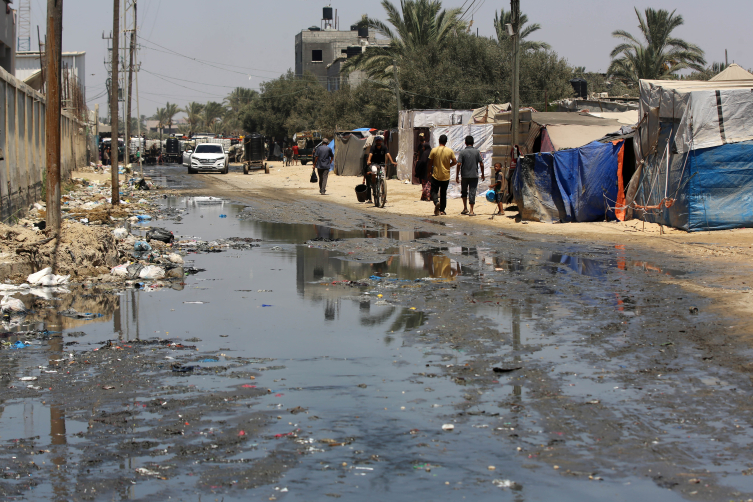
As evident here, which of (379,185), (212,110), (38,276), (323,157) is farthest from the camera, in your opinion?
(212,110)

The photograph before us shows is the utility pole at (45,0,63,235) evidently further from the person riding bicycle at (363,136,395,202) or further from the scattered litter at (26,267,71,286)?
the person riding bicycle at (363,136,395,202)

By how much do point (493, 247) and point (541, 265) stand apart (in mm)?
2140

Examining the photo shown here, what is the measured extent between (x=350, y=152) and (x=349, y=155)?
0.80 ft

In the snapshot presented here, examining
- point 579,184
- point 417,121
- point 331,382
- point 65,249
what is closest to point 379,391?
point 331,382

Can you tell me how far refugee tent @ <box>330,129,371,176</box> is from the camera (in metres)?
41.5

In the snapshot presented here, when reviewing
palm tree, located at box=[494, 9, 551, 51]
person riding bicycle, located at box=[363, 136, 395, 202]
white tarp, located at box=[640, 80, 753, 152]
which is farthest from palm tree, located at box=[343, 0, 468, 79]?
white tarp, located at box=[640, 80, 753, 152]

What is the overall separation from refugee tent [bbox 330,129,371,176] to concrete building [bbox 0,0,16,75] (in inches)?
668

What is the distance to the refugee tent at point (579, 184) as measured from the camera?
669 inches

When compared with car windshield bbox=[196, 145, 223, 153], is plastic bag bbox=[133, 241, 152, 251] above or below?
below

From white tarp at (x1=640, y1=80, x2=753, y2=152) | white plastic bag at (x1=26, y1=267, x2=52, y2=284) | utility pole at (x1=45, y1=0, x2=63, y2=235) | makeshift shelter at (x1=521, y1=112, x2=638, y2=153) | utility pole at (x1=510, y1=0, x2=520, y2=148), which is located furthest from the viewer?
makeshift shelter at (x1=521, y1=112, x2=638, y2=153)

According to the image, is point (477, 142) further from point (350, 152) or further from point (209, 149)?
point (209, 149)

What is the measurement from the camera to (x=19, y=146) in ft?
56.6

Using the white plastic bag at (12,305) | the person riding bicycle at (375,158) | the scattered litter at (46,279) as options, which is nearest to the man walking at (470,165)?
the person riding bicycle at (375,158)

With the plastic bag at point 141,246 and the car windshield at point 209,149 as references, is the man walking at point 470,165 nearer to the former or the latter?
the plastic bag at point 141,246
